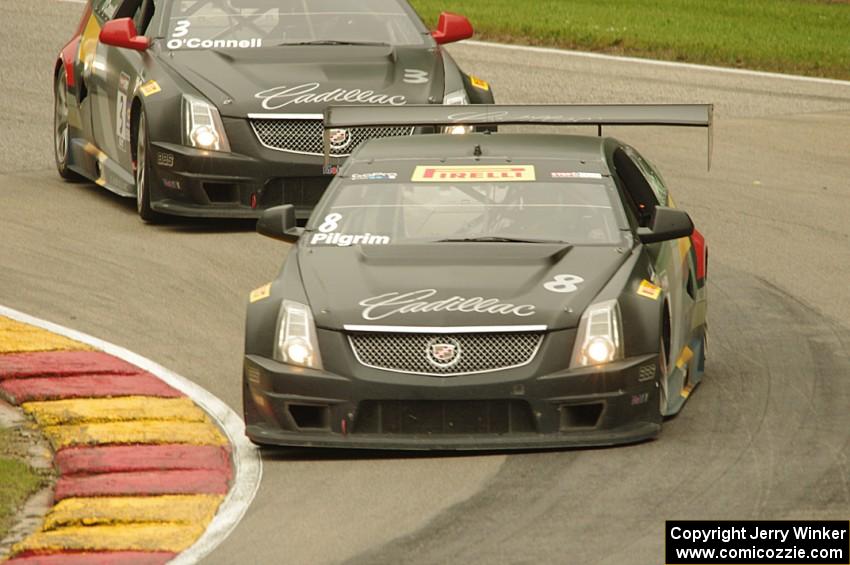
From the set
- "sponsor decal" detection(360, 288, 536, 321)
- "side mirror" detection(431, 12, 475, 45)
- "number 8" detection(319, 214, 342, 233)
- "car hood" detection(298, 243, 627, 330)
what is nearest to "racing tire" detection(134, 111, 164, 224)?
"side mirror" detection(431, 12, 475, 45)

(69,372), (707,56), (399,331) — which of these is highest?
(399,331)

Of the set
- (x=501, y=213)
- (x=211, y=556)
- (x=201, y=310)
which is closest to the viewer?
(x=211, y=556)

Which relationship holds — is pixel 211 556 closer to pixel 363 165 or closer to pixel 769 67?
pixel 363 165

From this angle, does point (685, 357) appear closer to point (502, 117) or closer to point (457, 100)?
point (502, 117)

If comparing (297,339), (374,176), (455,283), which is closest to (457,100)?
(374,176)

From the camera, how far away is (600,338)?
9.71 metres

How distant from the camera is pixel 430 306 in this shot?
9.73 metres

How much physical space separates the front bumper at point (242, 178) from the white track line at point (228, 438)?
8.00ft

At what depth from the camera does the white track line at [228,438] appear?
853 cm

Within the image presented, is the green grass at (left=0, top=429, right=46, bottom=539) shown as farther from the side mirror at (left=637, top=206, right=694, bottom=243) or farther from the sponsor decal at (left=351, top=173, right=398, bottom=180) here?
the side mirror at (left=637, top=206, right=694, bottom=243)

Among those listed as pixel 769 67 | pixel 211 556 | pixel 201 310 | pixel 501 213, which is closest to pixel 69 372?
pixel 201 310

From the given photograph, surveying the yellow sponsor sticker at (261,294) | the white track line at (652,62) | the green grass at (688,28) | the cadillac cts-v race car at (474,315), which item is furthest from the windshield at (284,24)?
the green grass at (688,28)

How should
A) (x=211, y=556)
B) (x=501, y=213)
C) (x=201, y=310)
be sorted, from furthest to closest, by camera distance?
(x=201, y=310) < (x=501, y=213) < (x=211, y=556)

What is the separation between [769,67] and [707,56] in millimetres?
869
